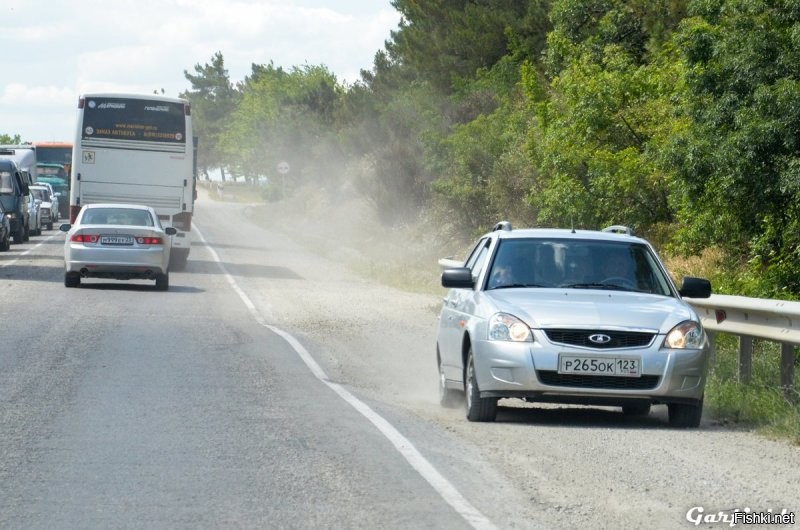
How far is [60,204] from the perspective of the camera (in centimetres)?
6844

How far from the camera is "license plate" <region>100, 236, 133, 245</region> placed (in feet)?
83.9

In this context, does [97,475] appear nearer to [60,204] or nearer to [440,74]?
[440,74]

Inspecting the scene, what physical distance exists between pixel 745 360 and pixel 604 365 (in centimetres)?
305

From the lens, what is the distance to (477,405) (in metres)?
10.4

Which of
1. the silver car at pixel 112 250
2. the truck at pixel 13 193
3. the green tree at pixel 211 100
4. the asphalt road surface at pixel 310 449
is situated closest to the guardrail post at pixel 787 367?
the asphalt road surface at pixel 310 449

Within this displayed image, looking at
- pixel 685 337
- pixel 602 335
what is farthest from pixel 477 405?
pixel 685 337

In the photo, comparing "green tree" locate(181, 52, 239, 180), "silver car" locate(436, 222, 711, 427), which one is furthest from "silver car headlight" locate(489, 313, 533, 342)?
"green tree" locate(181, 52, 239, 180)

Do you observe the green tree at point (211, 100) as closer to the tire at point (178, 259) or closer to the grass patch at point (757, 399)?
the tire at point (178, 259)

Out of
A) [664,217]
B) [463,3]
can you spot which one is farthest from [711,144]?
[463,3]

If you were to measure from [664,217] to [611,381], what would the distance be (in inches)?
606

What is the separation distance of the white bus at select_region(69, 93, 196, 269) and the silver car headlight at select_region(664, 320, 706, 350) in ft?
76.8

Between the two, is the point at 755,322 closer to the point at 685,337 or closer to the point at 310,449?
the point at 685,337

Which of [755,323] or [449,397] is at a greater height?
[755,323]

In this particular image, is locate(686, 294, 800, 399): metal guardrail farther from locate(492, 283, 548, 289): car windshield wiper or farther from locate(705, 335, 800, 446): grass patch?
locate(492, 283, 548, 289): car windshield wiper
